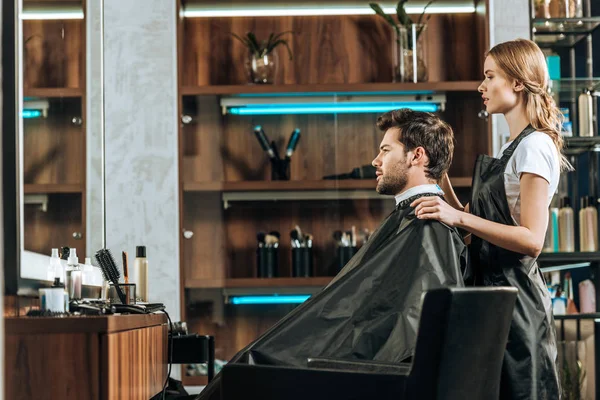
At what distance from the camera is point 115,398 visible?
5.29 ft

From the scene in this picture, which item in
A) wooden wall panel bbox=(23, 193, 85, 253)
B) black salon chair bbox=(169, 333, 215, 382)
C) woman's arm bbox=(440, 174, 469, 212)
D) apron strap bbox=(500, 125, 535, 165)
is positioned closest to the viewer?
wooden wall panel bbox=(23, 193, 85, 253)

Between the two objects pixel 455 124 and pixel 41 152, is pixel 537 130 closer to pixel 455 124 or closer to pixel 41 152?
pixel 41 152

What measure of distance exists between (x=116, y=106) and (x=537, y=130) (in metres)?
2.79

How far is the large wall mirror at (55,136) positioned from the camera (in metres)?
1.99

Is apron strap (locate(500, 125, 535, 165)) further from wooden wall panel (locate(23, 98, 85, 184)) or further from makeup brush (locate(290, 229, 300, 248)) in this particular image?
makeup brush (locate(290, 229, 300, 248))

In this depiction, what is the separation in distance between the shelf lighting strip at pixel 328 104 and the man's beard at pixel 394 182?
223cm

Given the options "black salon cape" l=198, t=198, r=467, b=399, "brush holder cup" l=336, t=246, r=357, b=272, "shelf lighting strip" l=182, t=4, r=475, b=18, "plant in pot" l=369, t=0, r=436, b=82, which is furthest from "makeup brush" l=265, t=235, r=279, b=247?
"black salon cape" l=198, t=198, r=467, b=399

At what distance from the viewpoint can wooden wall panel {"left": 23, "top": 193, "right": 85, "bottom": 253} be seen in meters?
2.10

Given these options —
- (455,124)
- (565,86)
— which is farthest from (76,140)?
(565,86)

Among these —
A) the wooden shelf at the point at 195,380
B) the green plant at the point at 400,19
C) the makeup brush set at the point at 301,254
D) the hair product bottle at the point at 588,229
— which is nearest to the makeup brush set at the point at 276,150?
the makeup brush set at the point at 301,254

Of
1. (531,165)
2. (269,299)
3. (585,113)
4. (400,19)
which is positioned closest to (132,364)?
(531,165)

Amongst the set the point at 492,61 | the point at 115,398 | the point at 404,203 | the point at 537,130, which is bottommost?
the point at 115,398

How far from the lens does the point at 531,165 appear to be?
2.47 metres

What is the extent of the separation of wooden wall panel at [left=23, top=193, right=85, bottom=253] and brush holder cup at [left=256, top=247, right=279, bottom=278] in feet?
6.40
